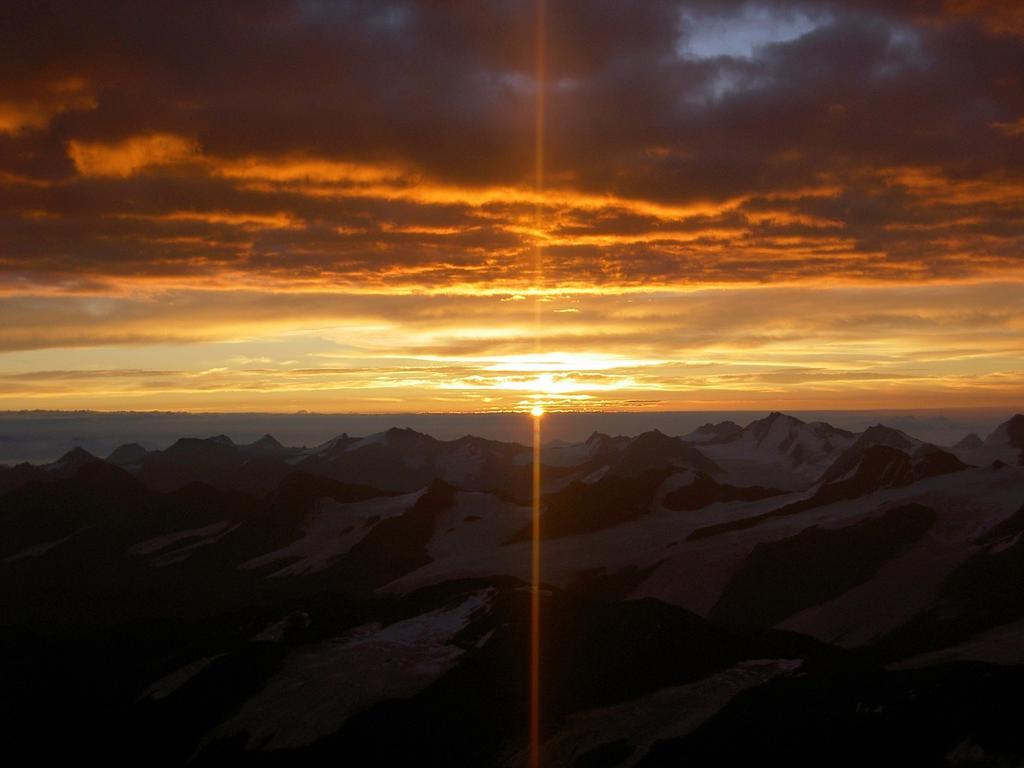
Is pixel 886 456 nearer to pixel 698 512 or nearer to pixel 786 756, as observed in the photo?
pixel 698 512

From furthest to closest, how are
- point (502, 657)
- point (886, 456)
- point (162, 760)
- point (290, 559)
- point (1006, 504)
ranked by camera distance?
point (886, 456)
point (290, 559)
point (1006, 504)
point (502, 657)
point (162, 760)

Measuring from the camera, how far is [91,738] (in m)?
61.3

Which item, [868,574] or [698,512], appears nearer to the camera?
[868,574]

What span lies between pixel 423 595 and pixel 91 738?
3002 cm

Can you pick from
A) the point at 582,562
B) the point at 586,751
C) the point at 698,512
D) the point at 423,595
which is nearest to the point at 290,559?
the point at 582,562

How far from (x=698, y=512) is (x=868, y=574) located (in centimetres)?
5027

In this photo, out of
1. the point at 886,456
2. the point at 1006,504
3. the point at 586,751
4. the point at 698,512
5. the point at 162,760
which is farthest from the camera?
the point at 886,456

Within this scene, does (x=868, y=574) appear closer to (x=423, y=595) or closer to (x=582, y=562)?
(x=582, y=562)

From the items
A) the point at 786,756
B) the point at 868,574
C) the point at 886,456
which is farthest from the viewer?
the point at 886,456

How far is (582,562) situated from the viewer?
14025 centimetres

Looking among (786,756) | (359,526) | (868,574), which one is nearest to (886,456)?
(868,574)

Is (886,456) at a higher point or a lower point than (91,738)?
higher

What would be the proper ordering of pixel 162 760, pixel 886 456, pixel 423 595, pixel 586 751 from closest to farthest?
pixel 586 751, pixel 162 760, pixel 423 595, pixel 886 456

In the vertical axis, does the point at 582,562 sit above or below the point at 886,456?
below
